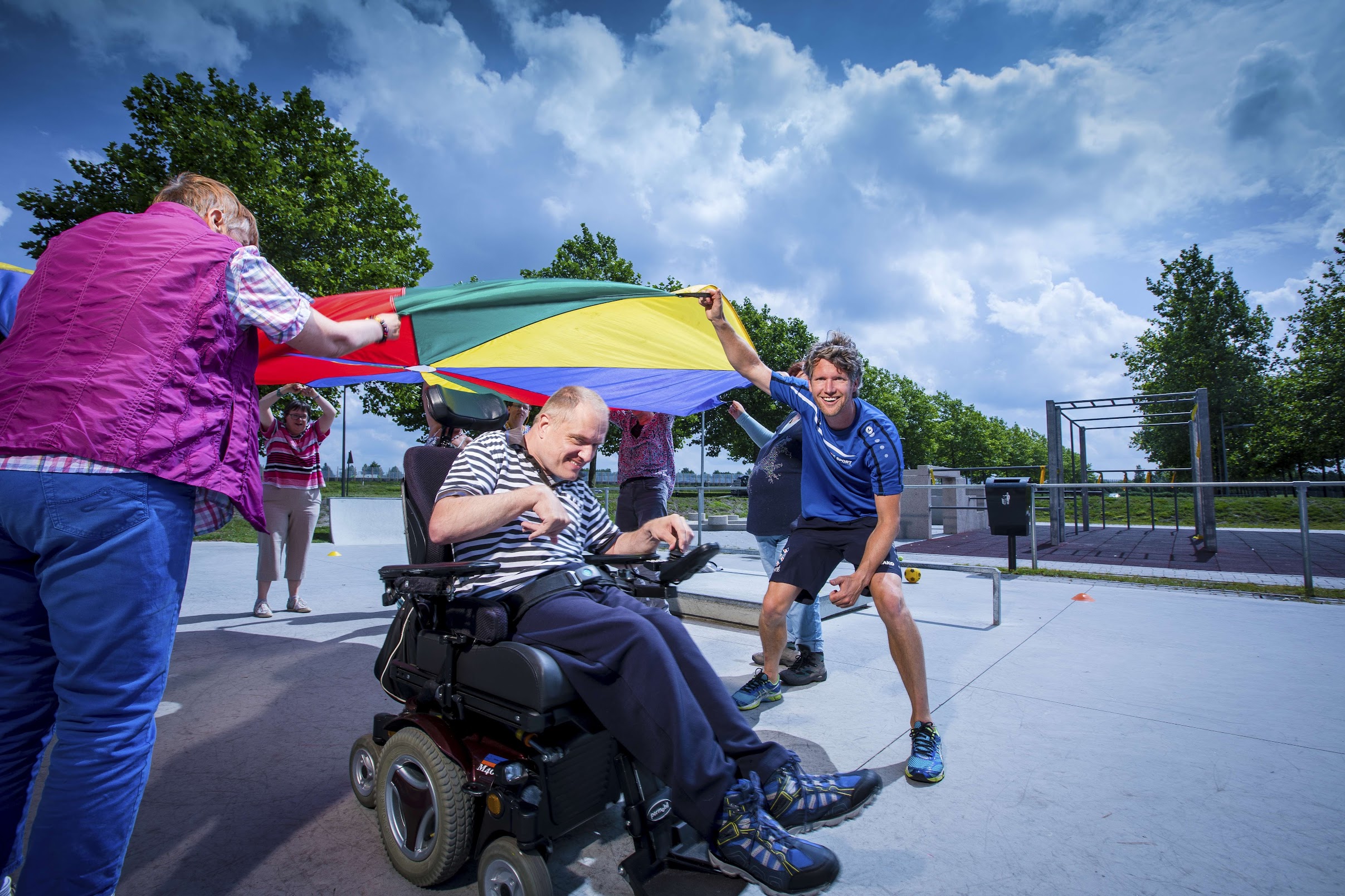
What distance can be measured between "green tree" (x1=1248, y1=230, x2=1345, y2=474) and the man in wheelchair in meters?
32.6

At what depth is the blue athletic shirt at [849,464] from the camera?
9.32 ft

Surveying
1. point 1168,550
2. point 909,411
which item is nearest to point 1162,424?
point 1168,550

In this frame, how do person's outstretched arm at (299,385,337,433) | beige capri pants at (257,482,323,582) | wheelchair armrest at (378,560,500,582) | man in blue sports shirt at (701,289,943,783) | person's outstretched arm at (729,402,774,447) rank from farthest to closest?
beige capri pants at (257,482,323,582), person's outstretched arm at (299,385,337,433), person's outstretched arm at (729,402,774,447), man in blue sports shirt at (701,289,943,783), wheelchair armrest at (378,560,500,582)

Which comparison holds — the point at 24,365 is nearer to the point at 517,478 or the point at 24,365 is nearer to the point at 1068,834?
the point at 517,478

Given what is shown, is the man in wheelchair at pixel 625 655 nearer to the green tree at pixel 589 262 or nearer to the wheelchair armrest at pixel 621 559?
the wheelchair armrest at pixel 621 559

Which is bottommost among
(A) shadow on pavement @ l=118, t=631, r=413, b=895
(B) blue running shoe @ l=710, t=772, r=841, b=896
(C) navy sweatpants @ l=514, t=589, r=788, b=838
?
(A) shadow on pavement @ l=118, t=631, r=413, b=895

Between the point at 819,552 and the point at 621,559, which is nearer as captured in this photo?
the point at 621,559

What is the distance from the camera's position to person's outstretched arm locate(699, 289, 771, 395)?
10.3 feet

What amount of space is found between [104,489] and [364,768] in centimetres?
134

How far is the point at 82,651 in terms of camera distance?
52.0 inches

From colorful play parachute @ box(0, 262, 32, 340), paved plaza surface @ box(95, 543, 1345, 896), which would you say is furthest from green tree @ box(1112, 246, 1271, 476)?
colorful play parachute @ box(0, 262, 32, 340)

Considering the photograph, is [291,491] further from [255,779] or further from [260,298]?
[260,298]

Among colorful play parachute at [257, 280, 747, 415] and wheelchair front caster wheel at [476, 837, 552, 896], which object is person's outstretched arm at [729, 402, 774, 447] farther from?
wheelchair front caster wheel at [476, 837, 552, 896]

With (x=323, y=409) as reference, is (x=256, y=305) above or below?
below
